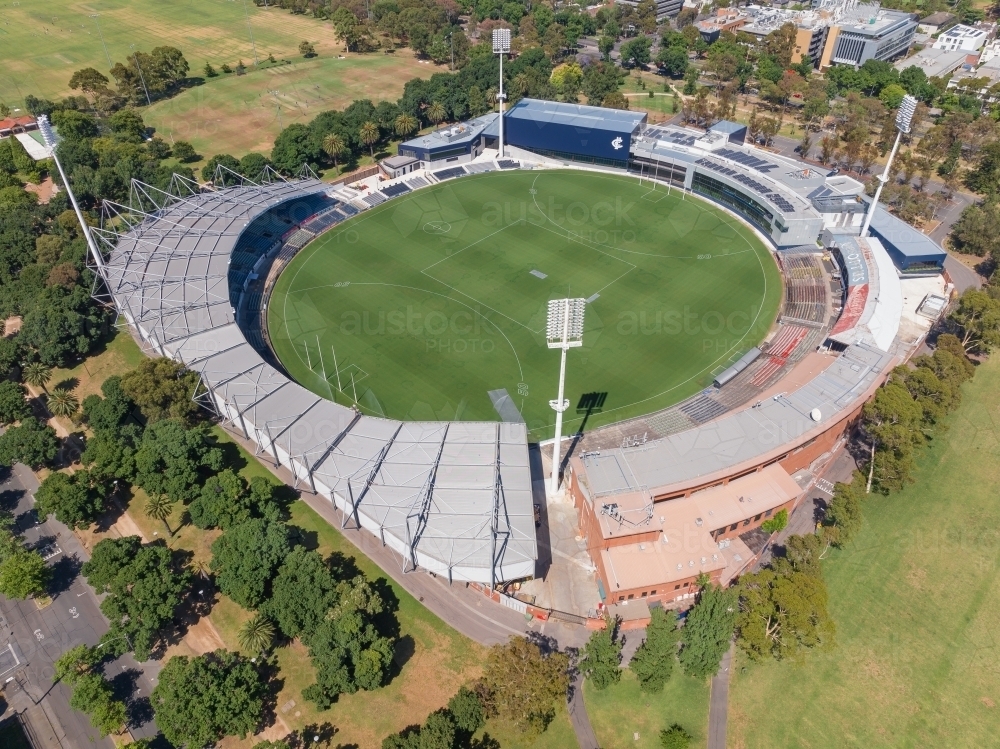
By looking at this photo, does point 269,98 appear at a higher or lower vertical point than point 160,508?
higher

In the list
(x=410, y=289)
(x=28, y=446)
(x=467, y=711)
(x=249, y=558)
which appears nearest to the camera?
(x=467, y=711)

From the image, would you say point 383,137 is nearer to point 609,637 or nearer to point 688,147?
point 688,147

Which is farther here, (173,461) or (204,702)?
(173,461)

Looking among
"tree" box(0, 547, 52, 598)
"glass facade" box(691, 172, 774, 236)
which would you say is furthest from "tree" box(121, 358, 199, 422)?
"glass facade" box(691, 172, 774, 236)

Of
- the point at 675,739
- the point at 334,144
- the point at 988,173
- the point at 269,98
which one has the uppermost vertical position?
the point at 334,144

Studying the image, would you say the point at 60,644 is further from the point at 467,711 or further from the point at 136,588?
the point at 467,711

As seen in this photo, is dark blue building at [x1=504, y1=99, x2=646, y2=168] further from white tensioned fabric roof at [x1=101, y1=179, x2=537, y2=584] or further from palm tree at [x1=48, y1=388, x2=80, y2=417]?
palm tree at [x1=48, y1=388, x2=80, y2=417]

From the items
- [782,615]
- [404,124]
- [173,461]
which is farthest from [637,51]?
[782,615]

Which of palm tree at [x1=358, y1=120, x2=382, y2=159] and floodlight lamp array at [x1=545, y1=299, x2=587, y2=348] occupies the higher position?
floodlight lamp array at [x1=545, y1=299, x2=587, y2=348]
